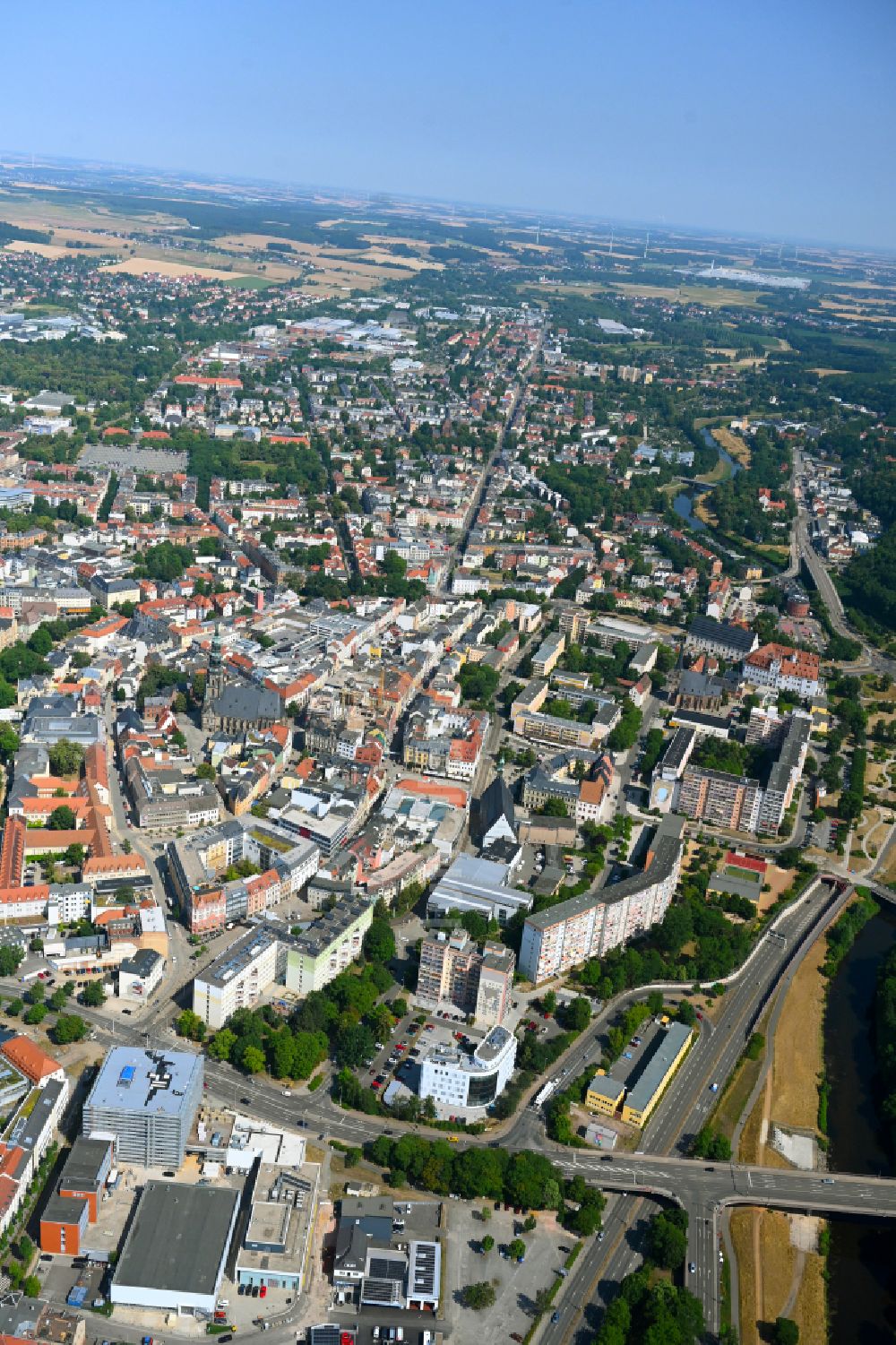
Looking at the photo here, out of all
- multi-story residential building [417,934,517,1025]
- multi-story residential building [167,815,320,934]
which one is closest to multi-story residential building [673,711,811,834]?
multi-story residential building [417,934,517,1025]

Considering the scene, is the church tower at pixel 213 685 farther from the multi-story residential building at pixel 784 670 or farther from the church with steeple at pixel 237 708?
the multi-story residential building at pixel 784 670

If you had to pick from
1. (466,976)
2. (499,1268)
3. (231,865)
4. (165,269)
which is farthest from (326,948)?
(165,269)

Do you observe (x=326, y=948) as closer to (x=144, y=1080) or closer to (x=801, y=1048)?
(x=144, y=1080)

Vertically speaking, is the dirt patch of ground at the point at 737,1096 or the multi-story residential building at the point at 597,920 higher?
the multi-story residential building at the point at 597,920

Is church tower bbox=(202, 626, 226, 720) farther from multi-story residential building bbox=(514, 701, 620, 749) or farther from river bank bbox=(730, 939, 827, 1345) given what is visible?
river bank bbox=(730, 939, 827, 1345)

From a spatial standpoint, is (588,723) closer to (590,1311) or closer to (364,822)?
(364,822)

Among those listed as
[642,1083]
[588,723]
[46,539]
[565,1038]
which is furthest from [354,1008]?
[46,539]

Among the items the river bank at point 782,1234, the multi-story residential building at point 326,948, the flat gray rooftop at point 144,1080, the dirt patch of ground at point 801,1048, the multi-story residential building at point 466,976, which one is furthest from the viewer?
the multi-story residential building at point 326,948

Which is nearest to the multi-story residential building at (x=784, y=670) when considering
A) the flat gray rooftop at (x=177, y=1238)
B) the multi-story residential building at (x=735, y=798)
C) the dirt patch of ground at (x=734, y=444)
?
the multi-story residential building at (x=735, y=798)
